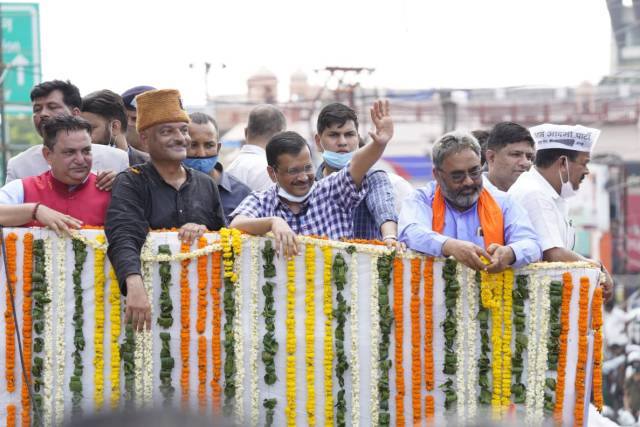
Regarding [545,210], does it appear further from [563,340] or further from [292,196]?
[292,196]

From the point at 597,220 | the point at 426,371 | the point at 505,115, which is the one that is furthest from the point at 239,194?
the point at 505,115

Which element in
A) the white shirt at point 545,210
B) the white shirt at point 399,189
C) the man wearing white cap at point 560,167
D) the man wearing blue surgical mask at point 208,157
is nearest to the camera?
the white shirt at point 545,210

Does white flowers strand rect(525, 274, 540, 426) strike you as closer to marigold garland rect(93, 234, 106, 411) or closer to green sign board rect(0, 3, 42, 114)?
marigold garland rect(93, 234, 106, 411)

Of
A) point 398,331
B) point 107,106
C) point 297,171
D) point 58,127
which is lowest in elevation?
point 398,331

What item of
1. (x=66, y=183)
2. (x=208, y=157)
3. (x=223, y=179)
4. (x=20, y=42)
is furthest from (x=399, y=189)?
(x=20, y=42)

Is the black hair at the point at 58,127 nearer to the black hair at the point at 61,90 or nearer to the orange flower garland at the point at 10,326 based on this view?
the orange flower garland at the point at 10,326

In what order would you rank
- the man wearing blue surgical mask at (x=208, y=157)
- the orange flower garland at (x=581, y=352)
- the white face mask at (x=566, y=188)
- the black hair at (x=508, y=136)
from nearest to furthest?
the orange flower garland at (x=581, y=352)
the white face mask at (x=566, y=188)
the man wearing blue surgical mask at (x=208, y=157)
the black hair at (x=508, y=136)

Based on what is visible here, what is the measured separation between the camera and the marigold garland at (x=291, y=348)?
16.9 feet

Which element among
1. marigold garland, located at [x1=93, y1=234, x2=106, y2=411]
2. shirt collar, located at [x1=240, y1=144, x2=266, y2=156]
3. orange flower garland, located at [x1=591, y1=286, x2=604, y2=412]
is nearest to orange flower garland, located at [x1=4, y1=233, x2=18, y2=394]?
marigold garland, located at [x1=93, y1=234, x2=106, y2=411]

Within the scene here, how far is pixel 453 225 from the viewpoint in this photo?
5.18 m

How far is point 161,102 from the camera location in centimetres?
542

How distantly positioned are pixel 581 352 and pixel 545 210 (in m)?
0.78

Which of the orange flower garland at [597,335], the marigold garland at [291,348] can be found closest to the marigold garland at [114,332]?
the marigold garland at [291,348]

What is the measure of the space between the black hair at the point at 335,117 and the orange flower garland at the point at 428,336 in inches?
55.9
